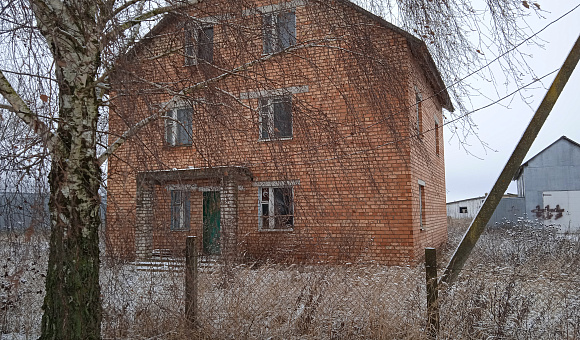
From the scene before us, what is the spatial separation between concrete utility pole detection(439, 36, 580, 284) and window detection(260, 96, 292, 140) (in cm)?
223

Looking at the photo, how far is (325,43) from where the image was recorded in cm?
350

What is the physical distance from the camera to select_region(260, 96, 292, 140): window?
11.0 ft

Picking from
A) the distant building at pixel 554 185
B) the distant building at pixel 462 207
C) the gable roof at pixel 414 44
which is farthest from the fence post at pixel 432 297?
the distant building at pixel 462 207

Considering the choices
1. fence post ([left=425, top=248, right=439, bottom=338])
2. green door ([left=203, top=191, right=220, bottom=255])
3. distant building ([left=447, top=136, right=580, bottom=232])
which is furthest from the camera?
distant building ([left=447, top=136, right=580, bottom=232])

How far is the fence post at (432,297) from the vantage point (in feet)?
12.7

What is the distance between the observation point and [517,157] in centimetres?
443

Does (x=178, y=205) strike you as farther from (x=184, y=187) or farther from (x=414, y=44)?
(x=414, y=44)

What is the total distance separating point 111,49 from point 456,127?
2.70 m

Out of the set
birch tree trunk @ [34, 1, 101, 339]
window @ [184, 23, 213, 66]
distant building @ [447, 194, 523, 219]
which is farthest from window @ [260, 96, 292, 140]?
distant building @ [447, 194, 523, 219]

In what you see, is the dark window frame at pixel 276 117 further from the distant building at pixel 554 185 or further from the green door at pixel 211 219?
the distant building at pixel 554 185

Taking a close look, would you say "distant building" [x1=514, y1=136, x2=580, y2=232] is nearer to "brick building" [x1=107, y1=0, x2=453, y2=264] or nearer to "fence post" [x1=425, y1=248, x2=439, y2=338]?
"fence post" [x1=425, y1=248, x2=439, y2=338]

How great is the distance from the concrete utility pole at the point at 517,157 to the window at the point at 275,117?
7.33 feet

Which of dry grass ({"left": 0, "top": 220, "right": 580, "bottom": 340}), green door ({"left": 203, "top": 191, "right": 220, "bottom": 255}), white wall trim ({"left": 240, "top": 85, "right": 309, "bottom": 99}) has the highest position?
white wall trim ({"left": 240, "top": 85, "right": 309, "bottom": 99})

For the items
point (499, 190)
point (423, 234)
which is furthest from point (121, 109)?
point (423, 234)
